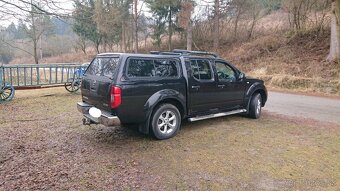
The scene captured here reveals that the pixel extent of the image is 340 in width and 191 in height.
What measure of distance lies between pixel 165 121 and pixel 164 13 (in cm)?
2330

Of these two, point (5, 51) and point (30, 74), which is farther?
point (5, 51)

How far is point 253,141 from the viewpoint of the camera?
5316mm

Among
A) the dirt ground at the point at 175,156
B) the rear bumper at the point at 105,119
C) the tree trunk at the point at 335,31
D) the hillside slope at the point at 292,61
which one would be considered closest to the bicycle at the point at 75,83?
the dirt ground at the point at 175,156

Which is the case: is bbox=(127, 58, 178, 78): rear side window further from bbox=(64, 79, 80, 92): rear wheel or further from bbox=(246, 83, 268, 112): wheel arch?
bbox=(64, 79, 80, 92): rear wheel

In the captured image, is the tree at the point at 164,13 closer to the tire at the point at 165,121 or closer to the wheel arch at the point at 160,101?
the wheel arch at the point at 160,101

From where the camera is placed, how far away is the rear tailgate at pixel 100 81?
4.79 meters

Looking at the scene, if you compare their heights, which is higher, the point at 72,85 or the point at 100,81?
the point at 100,81

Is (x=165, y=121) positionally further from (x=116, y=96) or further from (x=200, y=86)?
(x=116, y=96)

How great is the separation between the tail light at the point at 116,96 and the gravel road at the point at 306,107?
544 centimetres

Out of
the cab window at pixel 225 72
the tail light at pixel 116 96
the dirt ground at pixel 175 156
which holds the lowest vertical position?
the dirt ground at pixel 175 156

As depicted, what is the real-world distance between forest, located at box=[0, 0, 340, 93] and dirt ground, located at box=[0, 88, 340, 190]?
2425 mm

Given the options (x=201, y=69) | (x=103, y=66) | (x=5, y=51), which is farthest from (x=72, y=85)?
(x=5, y=51)

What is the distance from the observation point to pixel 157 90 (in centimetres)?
514

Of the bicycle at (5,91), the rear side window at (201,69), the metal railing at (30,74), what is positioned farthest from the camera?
the metal railing at (30,74)
